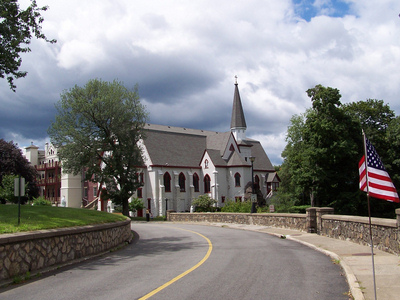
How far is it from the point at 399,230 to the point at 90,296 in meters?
8.66

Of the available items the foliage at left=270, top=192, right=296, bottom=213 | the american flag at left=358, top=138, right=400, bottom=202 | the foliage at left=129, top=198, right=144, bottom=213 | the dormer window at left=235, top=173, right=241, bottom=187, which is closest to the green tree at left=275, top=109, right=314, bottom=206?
the foliage at left=270, top=192, right=296, bottom=213

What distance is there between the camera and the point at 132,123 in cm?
4497

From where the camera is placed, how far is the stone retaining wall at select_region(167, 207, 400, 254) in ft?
40.6

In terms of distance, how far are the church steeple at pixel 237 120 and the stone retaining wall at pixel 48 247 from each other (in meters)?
58.8

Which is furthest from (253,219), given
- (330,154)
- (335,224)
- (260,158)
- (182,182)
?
(260,158)

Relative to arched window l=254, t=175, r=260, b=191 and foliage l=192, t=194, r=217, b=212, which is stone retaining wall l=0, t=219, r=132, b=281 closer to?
foliage l=192, t=194, r=217, b=212

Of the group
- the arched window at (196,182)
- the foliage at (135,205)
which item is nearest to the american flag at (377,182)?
the foliage at (135,205)

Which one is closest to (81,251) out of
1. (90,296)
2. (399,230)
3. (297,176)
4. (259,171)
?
(90,296)

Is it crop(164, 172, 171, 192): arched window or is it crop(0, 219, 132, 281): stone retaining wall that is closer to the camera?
crop(0, 219, 132, 281): stone retaining wall

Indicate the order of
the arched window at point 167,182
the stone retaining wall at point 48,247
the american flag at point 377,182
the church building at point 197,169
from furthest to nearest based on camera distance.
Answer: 1. the arched window at point 167,182
2. the church building at point 197,169
3. the stone retaining wall at point 48,247
4. the american flag at point 377,182

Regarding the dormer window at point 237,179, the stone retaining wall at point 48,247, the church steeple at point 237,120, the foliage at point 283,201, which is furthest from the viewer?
the church steeple at point 237,120

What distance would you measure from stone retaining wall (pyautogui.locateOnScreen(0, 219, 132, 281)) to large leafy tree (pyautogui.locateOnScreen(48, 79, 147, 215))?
93.2 feet

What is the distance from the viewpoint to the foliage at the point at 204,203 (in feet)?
195

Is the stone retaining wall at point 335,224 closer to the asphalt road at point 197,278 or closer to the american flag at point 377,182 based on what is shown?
the asphalt road at point 197,278
